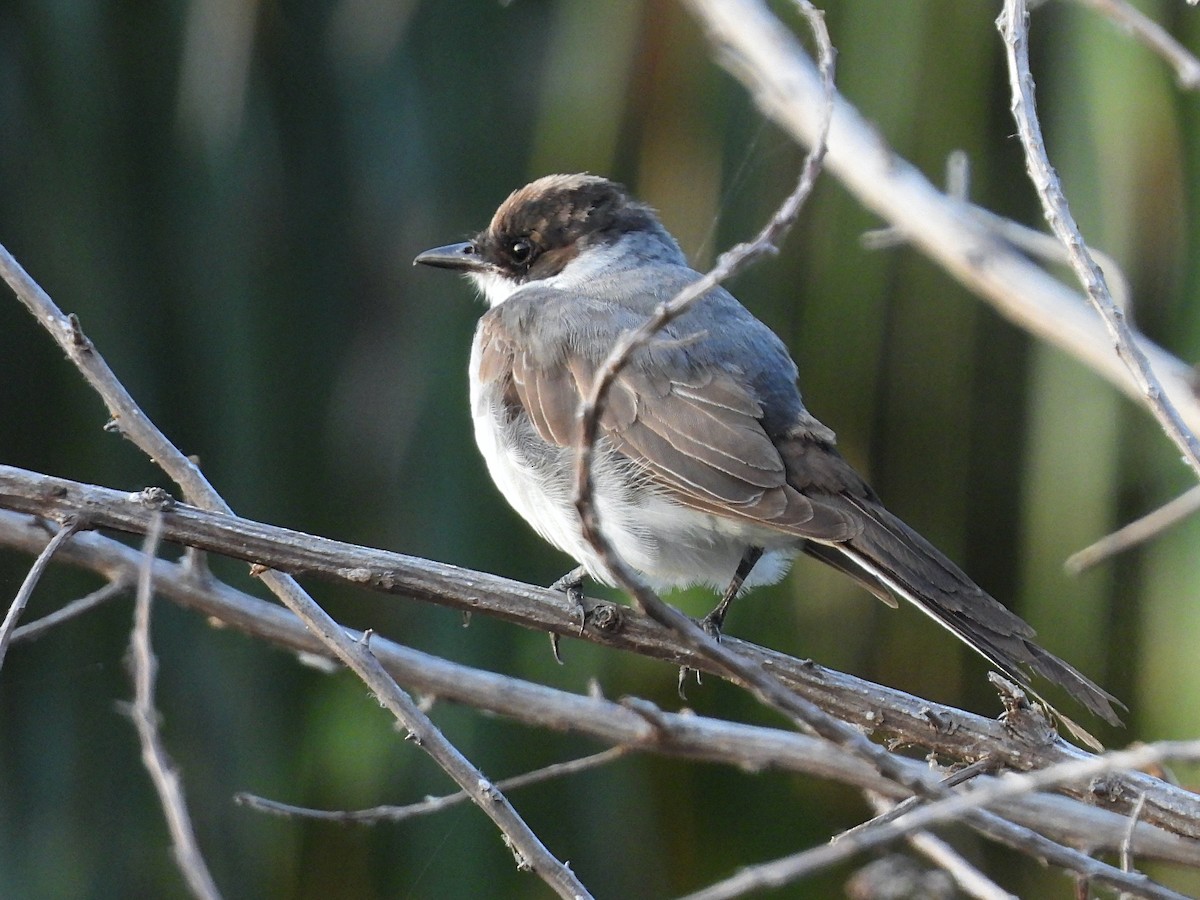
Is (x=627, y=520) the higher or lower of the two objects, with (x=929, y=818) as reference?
lower

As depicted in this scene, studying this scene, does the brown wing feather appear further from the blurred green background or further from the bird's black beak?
the blurred green background

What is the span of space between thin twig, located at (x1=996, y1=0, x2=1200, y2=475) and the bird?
1.62 ft

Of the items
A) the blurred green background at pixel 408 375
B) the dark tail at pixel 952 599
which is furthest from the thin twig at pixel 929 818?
the blurred green background at pixel 408 375

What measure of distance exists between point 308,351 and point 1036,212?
2.59 m

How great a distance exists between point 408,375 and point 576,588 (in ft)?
7.45

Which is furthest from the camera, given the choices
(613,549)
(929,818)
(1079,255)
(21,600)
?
(1079,255)

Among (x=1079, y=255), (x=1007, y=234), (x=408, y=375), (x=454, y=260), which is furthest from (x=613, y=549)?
(x=408, y=375)

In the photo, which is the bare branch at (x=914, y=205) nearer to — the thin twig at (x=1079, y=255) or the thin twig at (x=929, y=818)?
the thin twig at (x=1079, y=255)

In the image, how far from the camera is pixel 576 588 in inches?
108

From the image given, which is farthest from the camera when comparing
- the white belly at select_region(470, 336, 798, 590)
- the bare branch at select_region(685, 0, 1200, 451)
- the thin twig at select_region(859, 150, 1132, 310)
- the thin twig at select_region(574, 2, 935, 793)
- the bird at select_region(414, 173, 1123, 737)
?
the bare branch at select_region(685, 0, 1200, 451)

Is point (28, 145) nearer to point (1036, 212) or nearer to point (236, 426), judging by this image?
point (236, 426)

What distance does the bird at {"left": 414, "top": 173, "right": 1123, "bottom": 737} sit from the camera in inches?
103

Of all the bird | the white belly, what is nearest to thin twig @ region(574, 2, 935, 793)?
the bird

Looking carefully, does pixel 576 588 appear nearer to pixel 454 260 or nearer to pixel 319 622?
pixel 319 622
